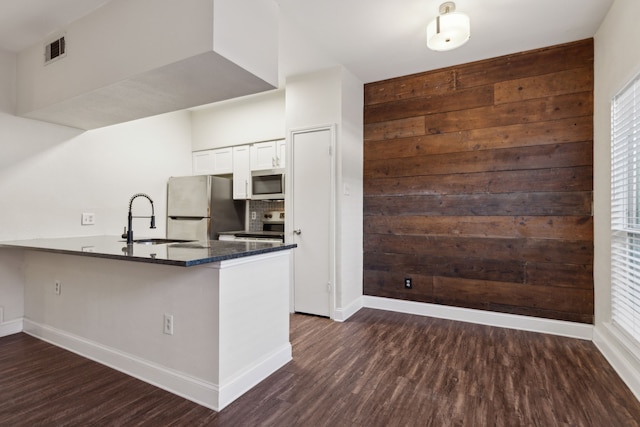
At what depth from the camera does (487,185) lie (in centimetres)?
330

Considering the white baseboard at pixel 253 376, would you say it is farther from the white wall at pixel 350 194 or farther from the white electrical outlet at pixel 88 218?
the white electrical outlet at pixel 88 218

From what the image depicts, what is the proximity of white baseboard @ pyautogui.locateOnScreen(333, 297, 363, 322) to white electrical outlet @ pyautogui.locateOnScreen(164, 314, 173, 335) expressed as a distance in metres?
1.81

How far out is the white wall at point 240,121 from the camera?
4266 mm

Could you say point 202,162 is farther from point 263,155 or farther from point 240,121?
point 263,155

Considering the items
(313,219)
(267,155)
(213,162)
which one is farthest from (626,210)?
(213,162)

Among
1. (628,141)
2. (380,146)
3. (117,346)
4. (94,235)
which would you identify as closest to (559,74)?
(628,141)

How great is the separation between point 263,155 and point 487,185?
267 centimetres

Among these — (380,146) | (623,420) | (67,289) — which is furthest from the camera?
(380,146)

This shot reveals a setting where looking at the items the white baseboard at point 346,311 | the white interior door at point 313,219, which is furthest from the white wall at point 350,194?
the white interior door at point 313,219

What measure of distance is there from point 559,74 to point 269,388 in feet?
11.8

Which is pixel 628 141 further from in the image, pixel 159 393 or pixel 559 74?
pixel 159 393

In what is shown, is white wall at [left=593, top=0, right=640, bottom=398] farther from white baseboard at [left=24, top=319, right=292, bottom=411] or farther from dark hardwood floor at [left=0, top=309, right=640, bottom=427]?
white baseboard at [left=24, top=319, right=292, bottom=411]

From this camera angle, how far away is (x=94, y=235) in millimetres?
3582

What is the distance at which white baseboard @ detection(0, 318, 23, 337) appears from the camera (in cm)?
297
